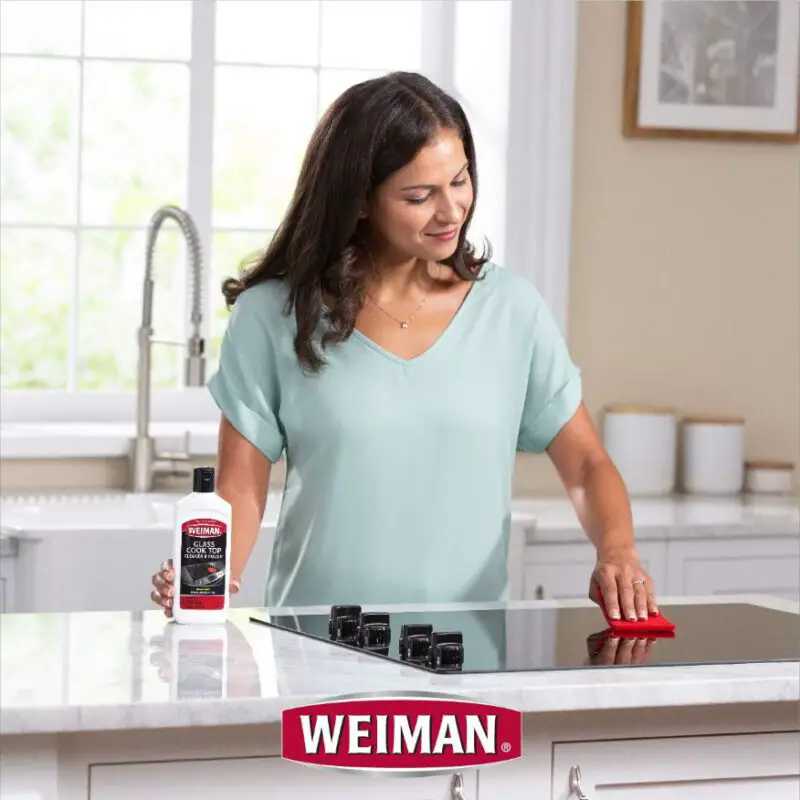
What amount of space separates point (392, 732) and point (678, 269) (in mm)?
2538

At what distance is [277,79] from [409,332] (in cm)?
195

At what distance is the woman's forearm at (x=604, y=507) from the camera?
80.4 inches

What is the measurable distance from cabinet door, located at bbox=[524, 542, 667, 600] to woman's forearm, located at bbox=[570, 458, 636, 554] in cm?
97

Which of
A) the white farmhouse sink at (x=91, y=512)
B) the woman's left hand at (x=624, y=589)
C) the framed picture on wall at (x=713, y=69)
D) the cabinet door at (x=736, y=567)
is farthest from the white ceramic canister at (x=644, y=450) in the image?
the woman's left hand at (x=624, y=589)

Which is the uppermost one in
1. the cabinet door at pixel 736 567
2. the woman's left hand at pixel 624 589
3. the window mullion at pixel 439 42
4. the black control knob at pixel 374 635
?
the window mullion at pixel 439 42

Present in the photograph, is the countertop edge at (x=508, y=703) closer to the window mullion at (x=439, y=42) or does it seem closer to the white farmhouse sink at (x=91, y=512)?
the white farmhouse sink at (x=91, y=512)

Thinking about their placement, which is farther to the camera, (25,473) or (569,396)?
(25,473)

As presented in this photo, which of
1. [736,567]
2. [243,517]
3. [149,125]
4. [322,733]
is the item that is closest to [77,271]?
[149,125]

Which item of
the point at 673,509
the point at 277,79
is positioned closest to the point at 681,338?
the point at 673,509

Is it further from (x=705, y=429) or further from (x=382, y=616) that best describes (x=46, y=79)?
(x=382, y=616)

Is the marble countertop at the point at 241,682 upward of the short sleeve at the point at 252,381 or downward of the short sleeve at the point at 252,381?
downward

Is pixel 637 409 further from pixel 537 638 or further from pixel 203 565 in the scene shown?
pixel 203 565

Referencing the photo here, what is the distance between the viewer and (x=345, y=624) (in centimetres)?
175

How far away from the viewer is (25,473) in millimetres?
3514
